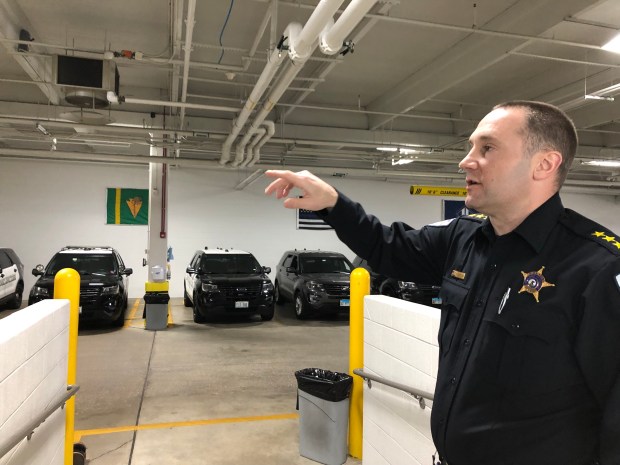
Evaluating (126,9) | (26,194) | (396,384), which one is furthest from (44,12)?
(26,194)

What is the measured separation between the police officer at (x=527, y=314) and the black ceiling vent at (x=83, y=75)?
531 centimetres

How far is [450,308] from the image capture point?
5.13ft

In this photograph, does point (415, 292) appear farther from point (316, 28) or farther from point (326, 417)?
point (316, 28)

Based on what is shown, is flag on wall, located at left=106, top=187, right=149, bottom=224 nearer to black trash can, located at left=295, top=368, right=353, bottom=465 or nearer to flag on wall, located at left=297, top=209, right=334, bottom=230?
flag on wall, located at left=297, top=209, right=334, bottom=230

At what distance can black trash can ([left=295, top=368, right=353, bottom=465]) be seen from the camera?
389 centimetres

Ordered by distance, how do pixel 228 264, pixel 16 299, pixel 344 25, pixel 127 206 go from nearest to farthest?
pixel 344 25, pixel 228 264, pixel 16 299, pixel 127 206

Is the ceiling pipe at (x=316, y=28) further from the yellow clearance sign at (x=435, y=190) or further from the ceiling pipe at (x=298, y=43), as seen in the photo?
the yellow clearance sign at (x=435, y=190)

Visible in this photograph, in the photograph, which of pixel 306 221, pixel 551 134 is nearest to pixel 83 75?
pixel 551 134

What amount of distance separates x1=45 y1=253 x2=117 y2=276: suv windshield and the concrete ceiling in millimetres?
2202

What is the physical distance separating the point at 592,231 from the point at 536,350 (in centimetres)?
37

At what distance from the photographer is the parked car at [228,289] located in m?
9.95

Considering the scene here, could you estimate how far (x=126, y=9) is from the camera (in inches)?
243

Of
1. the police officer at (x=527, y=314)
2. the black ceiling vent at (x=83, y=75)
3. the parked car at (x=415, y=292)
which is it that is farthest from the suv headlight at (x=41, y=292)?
the police officer at (x=527, y=314)

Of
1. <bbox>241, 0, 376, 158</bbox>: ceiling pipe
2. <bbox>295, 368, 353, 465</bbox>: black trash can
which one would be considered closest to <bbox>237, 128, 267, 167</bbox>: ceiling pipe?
<bbox>241, 0, 376, 158</bbox>: ceiling pipe
